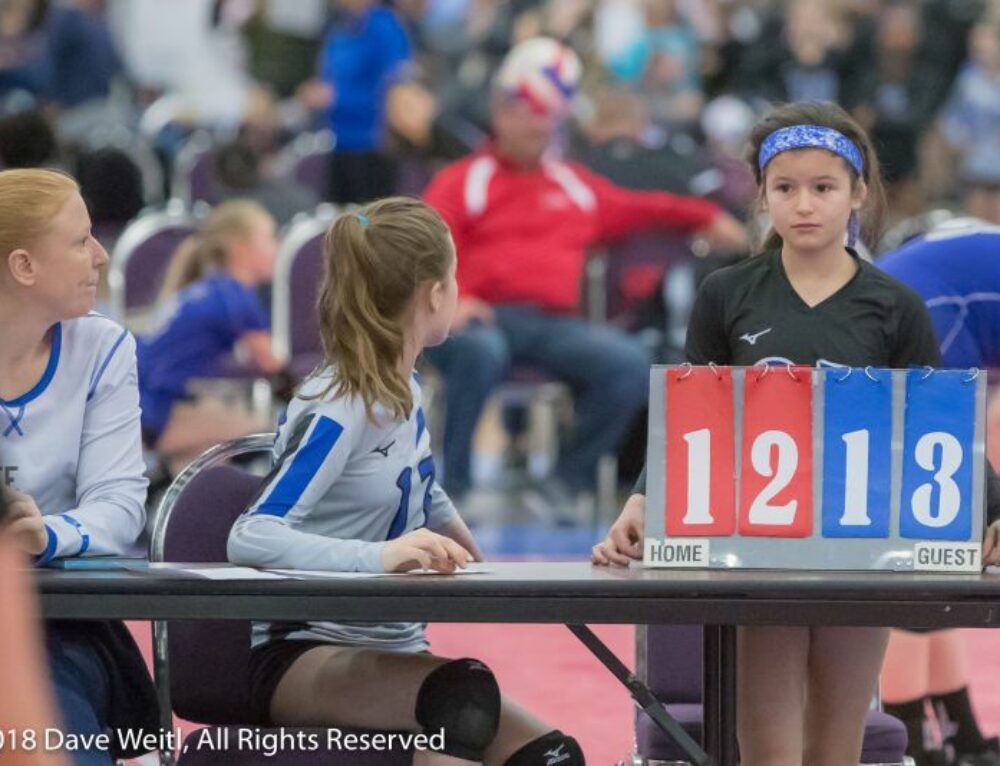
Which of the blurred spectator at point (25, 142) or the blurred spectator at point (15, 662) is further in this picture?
the blurred spectator at point (25, 142)

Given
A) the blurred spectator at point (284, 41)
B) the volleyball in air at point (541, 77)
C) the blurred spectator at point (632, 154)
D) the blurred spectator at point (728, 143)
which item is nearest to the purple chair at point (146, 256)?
the volleyball in air at point (541, 77)

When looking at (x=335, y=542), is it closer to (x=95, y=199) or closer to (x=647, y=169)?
(x=647, y=169)

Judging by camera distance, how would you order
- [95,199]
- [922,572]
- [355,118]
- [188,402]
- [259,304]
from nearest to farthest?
[922,572] → [188,402] → [259,304] → [95,199] → [355,118]

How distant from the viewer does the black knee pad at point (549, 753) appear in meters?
3.28

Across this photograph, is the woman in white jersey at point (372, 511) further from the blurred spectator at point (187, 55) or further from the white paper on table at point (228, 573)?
the blurred spectator at point (187, 55)

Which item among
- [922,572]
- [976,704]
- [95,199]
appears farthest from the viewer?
[95,199]

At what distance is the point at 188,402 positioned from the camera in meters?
7.72

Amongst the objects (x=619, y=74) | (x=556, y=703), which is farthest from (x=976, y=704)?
(x=619, y=74)

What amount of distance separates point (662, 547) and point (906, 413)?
40 centimetres

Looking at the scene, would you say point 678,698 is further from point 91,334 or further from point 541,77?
point 541,77

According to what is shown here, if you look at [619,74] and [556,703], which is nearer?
[556,703]

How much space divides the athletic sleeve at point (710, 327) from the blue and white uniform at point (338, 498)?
1.54ft

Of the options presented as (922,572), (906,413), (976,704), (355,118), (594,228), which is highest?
(355,118)

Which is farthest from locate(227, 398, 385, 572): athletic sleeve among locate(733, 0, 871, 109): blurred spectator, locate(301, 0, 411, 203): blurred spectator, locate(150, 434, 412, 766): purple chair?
locate(733, 0, 871, 109): blurred spectator
